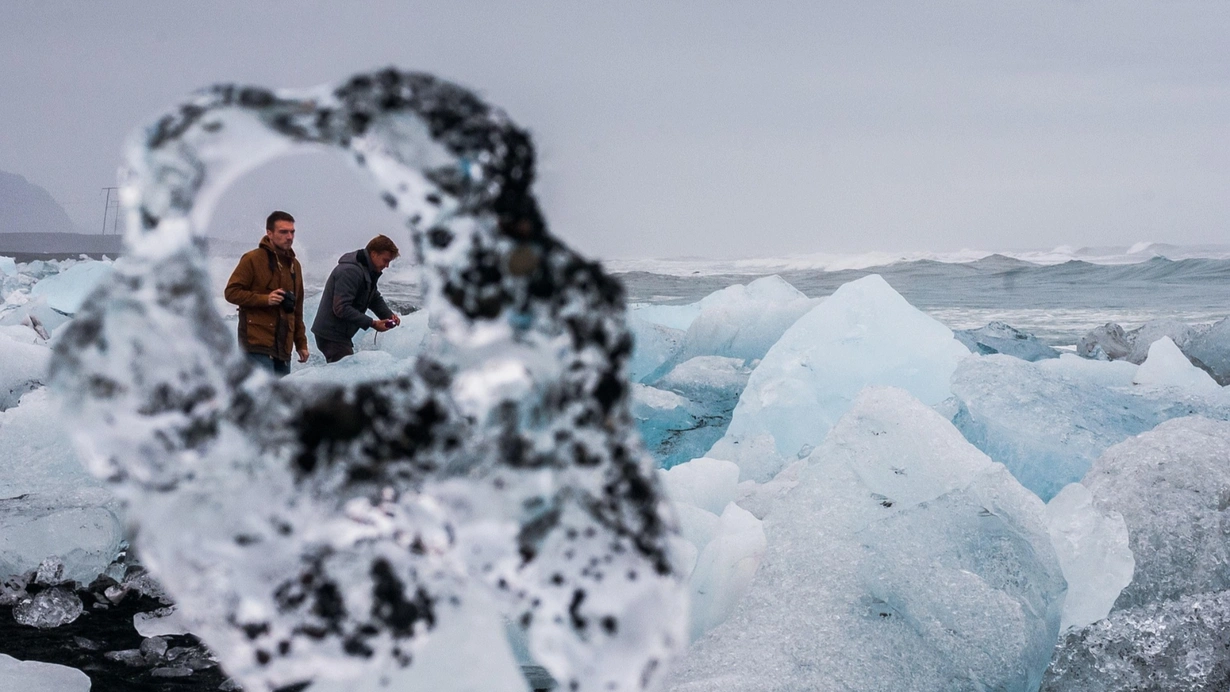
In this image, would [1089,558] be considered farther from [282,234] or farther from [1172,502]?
[282,234]

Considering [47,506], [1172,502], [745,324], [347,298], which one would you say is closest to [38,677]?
[47,506]

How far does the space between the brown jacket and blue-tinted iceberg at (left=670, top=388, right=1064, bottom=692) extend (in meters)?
2.65

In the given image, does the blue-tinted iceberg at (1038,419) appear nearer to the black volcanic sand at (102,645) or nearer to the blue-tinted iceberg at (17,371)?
the black volcanic sand at (102,645)

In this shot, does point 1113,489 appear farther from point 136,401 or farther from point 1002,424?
point 136,401

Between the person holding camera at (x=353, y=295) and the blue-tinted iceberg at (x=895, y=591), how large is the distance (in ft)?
8.59

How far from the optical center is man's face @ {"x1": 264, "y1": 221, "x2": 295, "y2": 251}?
4.26 m

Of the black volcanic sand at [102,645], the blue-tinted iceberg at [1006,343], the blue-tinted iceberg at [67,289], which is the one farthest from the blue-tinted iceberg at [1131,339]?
the blue-tinted iceberg at [67,289]

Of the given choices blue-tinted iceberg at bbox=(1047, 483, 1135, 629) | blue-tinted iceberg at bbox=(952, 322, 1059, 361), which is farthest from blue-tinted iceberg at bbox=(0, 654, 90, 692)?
blue-tinted iceberg at bbox=(952, 322, 1059, 361)

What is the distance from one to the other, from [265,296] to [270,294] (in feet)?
0.20

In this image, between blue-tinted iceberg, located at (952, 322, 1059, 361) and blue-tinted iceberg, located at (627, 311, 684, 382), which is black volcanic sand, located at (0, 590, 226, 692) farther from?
blue-tinted iceberg, located at (952, 322, 1059, 361)

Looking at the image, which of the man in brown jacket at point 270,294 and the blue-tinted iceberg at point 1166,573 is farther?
the man in brown jacket at point 270,294

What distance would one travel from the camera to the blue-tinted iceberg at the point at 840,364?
18.1 feet

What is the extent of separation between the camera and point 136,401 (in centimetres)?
83

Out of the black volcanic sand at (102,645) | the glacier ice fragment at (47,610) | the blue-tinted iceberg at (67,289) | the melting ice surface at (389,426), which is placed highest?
the melting ice surface at (389,426)
